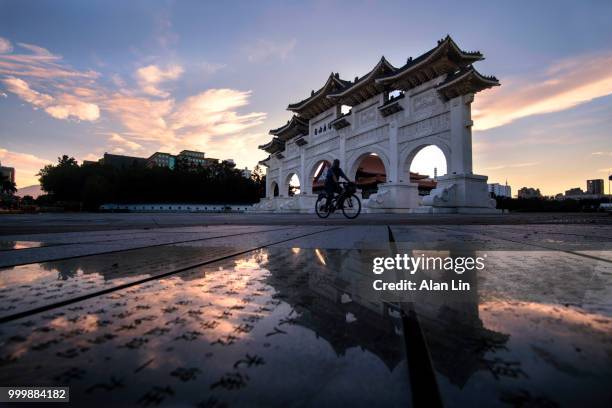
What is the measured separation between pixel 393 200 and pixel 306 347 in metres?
17.3

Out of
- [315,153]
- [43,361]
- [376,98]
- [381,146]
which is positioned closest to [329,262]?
[43,361]

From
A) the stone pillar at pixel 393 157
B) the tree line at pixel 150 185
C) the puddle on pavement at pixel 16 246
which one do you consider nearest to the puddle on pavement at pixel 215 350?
the puddle on pavement at pixel 16 246

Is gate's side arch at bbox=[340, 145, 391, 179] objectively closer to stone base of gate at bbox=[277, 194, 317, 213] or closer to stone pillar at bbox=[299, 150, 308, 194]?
stone base of gate at bbox=[277, 194, 317, 213]

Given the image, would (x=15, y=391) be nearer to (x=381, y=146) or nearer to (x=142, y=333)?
(x=142, y=333)

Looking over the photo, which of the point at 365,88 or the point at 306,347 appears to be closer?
the point at 306,347

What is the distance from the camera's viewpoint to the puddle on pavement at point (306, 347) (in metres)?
0.28

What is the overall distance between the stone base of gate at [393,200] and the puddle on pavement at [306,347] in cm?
1671

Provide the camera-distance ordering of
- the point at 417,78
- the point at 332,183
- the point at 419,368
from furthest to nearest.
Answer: the point at 417,78, the point at 332,183, the point at 419,368

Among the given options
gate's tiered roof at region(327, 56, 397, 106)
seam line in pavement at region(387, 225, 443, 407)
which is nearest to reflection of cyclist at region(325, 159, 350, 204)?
seam line in pavement at region(387, 225, 443, 407)

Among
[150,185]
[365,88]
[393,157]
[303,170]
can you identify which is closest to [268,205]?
[303,170]

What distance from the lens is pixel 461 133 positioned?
13.6 metres

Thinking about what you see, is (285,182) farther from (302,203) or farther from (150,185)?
(150,185)

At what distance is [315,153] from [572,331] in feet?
84.8

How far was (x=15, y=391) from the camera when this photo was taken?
0.30 metres
